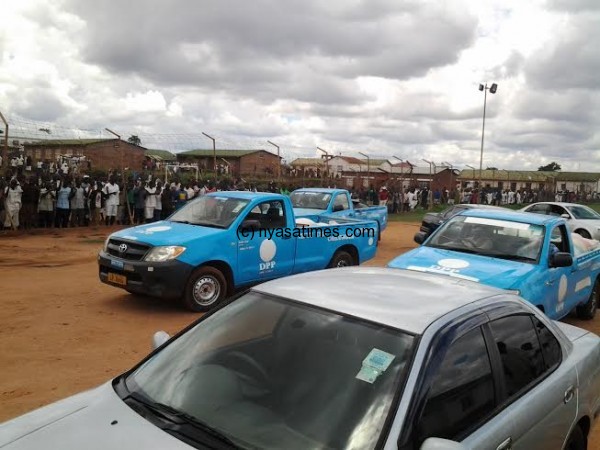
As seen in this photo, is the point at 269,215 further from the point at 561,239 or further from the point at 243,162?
the point at 243,162

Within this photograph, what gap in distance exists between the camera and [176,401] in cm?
248

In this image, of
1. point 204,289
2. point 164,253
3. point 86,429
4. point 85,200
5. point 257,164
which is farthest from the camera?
point 257,164

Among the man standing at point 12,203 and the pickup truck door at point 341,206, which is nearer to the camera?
the pickup truck door at point 341,206

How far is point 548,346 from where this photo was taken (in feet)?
10.6

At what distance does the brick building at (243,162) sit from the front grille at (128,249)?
723 inches

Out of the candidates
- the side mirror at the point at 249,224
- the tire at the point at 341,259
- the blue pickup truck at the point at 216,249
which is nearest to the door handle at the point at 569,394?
the blue pickup truck at the point at 216,249

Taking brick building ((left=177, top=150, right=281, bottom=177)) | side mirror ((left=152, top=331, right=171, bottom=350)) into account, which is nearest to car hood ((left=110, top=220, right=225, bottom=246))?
side mirror ((left=152, top=331, right=171, bottom=350))

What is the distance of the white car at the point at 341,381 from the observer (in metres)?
2.18

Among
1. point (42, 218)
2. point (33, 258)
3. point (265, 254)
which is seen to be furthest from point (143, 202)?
point (265, 254)

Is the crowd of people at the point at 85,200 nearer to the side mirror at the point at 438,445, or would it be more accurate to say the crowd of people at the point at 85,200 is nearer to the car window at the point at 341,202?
the car window at the point at 341,202

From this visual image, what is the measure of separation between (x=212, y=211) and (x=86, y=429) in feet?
20.7

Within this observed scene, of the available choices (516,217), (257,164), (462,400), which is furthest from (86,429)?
(257,164)

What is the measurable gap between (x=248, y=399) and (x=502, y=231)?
215 inches

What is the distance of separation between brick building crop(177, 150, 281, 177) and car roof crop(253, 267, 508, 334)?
74.8 ft
